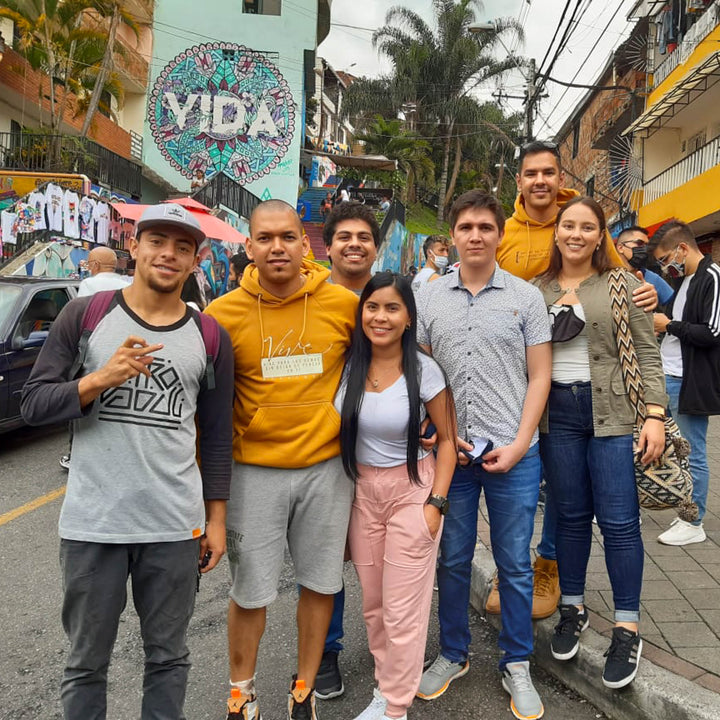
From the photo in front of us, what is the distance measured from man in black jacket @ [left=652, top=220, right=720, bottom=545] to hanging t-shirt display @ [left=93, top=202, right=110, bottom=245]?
13855 mm

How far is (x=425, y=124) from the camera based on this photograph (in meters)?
41.6

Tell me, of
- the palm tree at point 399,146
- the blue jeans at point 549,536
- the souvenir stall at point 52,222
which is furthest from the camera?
the palm tree at point 399,146

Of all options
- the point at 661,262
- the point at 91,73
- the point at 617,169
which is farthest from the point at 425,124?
the point at 661,262

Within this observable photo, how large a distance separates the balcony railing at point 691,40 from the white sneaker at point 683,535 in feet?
49.8

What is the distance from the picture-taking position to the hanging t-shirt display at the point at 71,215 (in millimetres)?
14326

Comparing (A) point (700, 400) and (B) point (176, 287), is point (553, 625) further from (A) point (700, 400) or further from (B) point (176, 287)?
(B) point (176, 287)

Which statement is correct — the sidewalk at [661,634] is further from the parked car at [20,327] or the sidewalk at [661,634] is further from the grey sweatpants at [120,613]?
the parked car at [20,327]

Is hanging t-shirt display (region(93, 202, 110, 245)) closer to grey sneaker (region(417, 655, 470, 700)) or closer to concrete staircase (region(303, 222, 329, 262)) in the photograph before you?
concrete staircase (region(303, 222, 329, 262))

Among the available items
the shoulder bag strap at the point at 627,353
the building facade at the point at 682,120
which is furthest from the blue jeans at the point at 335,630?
the building facade at the point at 682,120

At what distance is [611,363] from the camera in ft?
9.32

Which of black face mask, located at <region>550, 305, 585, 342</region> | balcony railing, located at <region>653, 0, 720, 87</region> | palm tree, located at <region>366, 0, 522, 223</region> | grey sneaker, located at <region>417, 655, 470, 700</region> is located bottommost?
grey sneaker, located at <region>417, 655, 470, 700</region>

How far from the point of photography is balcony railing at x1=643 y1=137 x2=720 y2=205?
15.7 metres

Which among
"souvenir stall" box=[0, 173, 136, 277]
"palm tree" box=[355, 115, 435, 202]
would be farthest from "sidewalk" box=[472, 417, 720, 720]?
"palm tree" box=[355, 115, 435, 202]

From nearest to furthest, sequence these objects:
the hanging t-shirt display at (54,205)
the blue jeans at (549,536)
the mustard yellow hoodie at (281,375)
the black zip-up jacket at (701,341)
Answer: the mustard yellow hoodie at (281,375) → the blue jeans at (549,536) → the black zip-up jacket at (701,341) → the hanging t-shirt display at (54,205)
